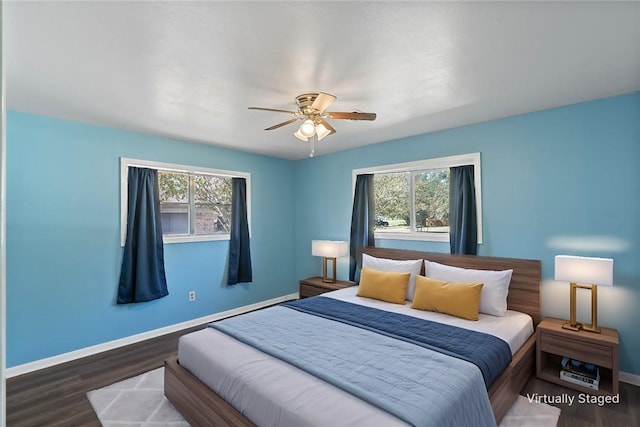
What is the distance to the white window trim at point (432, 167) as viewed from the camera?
3404 millimetres

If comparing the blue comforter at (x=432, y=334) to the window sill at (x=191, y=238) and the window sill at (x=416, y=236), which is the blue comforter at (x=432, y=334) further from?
the window sill at (x=191, y=238)

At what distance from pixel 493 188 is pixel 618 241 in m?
1.10

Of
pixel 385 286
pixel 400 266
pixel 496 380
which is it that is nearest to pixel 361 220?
pixel 400 266

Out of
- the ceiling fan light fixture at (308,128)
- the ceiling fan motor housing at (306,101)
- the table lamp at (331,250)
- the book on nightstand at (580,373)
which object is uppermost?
the ceiling fan motor housing at (306,101)

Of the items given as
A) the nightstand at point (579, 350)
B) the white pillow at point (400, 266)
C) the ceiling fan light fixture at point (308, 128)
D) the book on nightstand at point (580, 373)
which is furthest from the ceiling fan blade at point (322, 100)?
the book on nightstand at point (580, 373)

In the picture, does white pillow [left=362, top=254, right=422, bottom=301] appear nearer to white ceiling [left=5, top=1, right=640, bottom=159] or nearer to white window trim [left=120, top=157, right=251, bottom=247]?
white ceiling [left=5, top=1, right=640, bottom=159]

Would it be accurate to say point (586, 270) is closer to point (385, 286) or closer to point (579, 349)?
point (579, 349)

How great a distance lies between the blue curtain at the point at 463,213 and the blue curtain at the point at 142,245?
354 centimetres

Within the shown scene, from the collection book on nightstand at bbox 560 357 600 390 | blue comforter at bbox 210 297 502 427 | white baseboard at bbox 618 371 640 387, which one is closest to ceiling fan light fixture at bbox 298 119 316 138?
blue comforter at bbox 210 297 502 427

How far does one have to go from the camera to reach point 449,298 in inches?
112

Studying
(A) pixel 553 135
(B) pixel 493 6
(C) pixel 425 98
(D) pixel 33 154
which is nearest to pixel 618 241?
(A) pixel 553 135

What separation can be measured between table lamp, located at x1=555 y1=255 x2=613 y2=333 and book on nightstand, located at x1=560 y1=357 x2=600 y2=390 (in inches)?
13.7

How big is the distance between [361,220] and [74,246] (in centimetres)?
339

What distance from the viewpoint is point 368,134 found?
3824 mm
